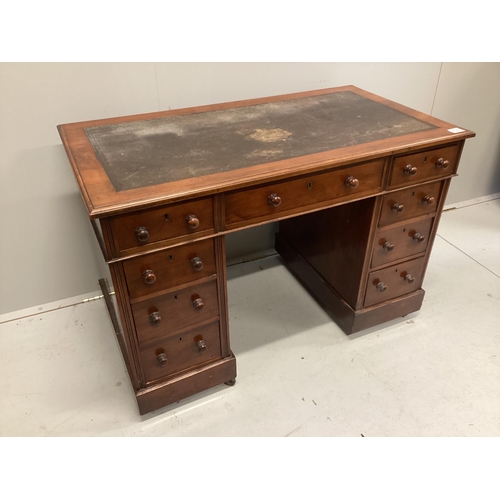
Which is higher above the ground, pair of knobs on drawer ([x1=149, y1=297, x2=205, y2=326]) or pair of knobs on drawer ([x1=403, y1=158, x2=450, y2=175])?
A: pair of knobs on drawer ([x1=403, y1=158, x2=450, y2=175])

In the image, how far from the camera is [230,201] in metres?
1.25

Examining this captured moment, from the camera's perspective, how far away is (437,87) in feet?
7.47

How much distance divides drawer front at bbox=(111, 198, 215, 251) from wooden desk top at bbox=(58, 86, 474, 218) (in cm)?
4

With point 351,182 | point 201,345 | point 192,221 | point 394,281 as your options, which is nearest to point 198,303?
point 201,345

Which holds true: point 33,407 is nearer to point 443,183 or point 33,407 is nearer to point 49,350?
point 49,350

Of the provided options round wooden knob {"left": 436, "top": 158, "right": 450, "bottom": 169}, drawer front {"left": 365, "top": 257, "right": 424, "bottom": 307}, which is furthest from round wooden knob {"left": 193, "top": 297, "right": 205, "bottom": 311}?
round wooden knob {"left": 436, "top": 158, "right": 450, "bottom": 169}

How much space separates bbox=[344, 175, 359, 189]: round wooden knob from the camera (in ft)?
4.57

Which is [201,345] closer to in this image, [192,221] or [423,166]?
[192,221]

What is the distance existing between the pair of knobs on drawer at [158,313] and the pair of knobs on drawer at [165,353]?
127 millimetres

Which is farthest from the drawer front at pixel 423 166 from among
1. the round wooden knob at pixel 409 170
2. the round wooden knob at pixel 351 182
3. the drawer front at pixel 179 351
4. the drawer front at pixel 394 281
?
the drawer front at pixel 179 351

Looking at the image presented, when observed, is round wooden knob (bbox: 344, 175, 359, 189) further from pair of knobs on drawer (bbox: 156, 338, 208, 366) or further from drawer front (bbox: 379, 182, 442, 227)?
pair of knobs on drawer (bbox: 156, 338, 208, 366)

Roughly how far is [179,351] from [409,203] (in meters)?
0.96

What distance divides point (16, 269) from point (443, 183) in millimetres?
1721
